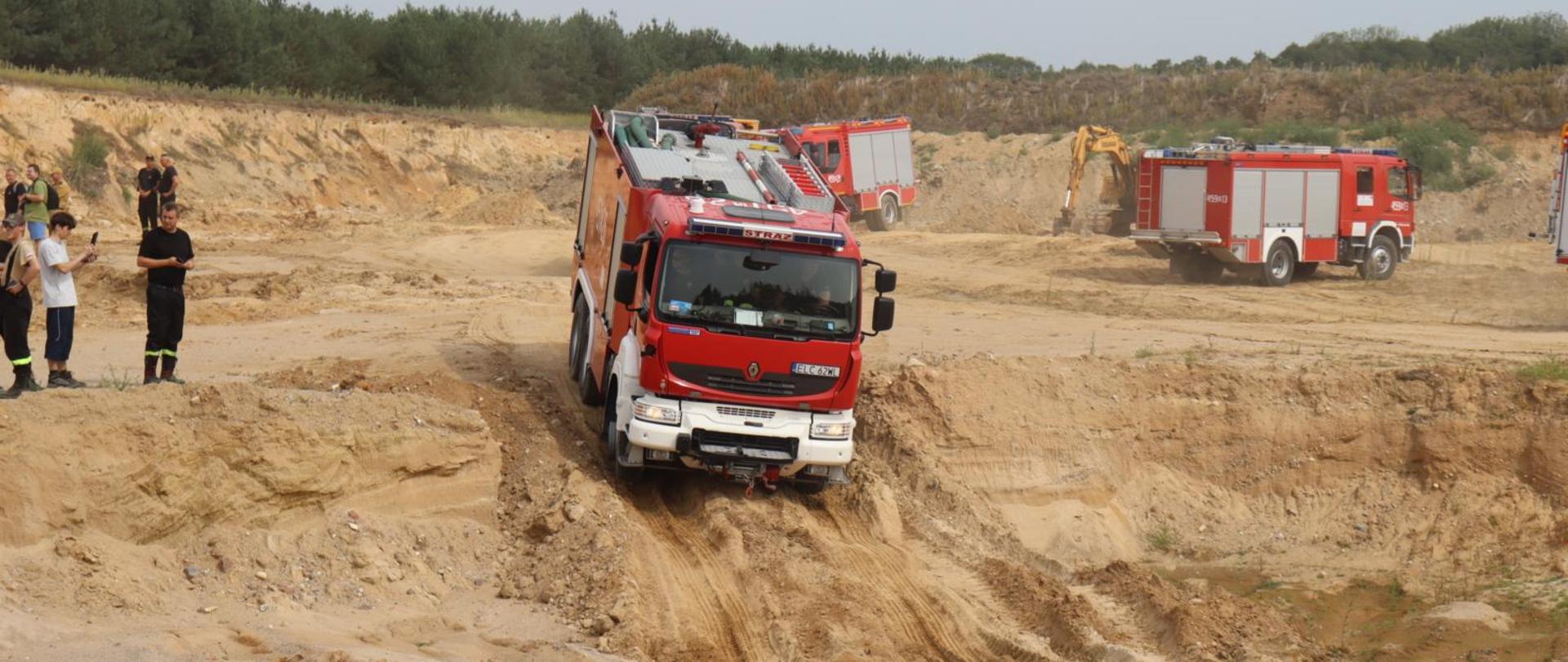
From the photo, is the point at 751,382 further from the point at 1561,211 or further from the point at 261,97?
the point at 261,97

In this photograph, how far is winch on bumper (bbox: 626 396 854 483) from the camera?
12555 mm

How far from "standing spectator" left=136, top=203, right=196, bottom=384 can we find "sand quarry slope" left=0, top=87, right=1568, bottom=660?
162 centimetres

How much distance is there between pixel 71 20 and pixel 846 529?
123ft

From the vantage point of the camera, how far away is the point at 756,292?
501 inches

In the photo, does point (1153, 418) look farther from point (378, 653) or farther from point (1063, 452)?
point (378, 653)

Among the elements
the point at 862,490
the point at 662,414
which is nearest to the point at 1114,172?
the point at 862,490

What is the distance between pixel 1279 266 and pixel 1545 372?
1175 centimetres

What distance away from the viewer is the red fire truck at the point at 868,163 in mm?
35625

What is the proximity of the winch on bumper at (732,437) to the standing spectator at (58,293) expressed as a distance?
15.0 feet

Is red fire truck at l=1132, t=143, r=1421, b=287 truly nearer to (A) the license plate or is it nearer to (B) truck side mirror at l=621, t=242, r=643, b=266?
(A) the license plate

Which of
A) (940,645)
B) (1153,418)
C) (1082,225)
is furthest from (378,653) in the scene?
(1082,225)

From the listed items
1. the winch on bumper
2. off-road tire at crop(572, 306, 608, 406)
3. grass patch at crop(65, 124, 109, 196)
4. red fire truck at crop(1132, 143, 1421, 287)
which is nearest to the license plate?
the winch on bumper

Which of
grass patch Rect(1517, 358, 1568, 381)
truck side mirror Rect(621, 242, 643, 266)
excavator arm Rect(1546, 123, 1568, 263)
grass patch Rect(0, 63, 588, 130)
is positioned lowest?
grass patch Rect(1517, 358, 1568, 381)

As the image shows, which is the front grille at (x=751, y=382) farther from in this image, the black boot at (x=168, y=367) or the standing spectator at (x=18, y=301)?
the standing spectator at (x=18, y=301)
